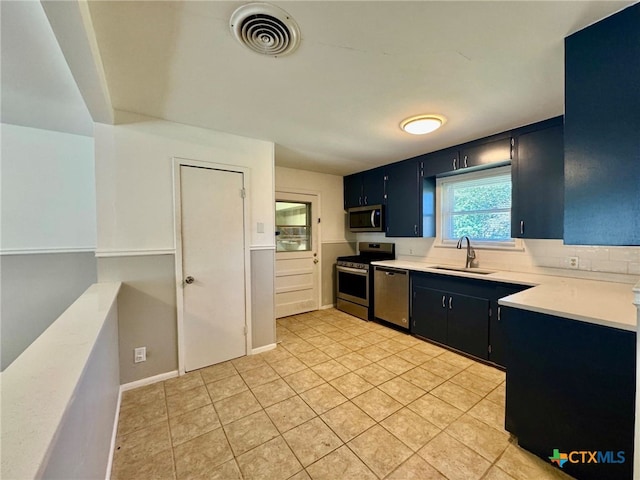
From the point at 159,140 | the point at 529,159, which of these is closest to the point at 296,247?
the point at 159,140

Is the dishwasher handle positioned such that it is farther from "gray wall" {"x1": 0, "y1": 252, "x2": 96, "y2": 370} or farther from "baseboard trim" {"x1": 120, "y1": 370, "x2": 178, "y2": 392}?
"gray wall" {"x1": 0, "y1": 252, "x2": 96, "y2": 370}

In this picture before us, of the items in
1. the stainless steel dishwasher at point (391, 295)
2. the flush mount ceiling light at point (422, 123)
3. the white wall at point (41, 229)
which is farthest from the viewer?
the stainless steel dishwasher at point (391, 295)

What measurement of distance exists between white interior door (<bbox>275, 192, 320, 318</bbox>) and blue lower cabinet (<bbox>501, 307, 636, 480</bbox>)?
309 cm

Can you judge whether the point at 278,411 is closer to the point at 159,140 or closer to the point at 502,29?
the point at 159,140

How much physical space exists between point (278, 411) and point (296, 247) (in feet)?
8.74

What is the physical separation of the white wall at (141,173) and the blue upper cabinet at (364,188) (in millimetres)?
2410

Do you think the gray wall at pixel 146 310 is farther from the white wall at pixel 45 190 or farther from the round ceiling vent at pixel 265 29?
the round ceiling vent at pixel 265 29

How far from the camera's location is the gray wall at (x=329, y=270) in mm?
4652

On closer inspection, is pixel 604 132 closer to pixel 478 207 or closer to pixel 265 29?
pixel 265 29

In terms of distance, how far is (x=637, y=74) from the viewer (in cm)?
126

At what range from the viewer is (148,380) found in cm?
238

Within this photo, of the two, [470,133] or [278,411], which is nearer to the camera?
[278,411]

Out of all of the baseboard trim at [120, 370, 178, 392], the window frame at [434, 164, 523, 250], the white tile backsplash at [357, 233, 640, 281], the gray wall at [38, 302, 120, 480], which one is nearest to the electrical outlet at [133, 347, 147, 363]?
the baseboard trim at [120, 370, 178, 392]

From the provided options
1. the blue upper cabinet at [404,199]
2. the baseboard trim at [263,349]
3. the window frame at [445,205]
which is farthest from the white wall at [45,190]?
the window frame at [445,205]
